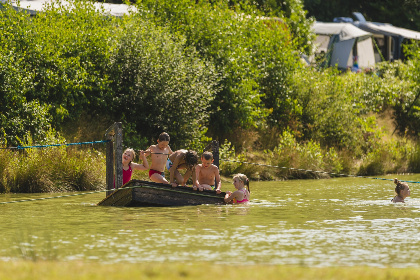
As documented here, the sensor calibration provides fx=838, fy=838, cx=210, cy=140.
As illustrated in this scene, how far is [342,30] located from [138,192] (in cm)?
3495

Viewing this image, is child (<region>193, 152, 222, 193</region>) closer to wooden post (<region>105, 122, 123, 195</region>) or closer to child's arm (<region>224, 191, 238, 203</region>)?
child's arm (<region>224, 191, 238, 203</region>)

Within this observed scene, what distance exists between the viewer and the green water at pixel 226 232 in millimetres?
11500

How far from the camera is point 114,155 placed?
763 inches

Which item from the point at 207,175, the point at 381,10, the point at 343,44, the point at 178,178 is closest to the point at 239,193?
the point at 207,175

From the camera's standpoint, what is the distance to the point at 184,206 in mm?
18844

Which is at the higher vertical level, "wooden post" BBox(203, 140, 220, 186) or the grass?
"wooden post" BBox(203, 140, 220, 186)

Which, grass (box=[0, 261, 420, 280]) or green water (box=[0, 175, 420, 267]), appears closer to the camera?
grass (box=[0, 261, 420, 280])

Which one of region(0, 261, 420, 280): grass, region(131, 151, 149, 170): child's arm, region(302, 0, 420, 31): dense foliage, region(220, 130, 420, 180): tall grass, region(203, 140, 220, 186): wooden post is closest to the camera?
region(0, 261, 420, 280): grass

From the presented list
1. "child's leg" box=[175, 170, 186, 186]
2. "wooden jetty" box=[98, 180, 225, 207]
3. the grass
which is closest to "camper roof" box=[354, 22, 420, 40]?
"child's leg" box=[175, 170, 186, 186]

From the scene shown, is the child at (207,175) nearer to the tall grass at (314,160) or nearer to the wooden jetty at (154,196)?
the wooden jetty at (154,196)

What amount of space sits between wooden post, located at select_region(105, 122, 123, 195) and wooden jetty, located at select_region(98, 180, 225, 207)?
1.97 feet

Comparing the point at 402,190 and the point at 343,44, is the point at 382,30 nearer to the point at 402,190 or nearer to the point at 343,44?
the point at 343,44

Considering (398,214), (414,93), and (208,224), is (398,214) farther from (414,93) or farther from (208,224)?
(414,93)

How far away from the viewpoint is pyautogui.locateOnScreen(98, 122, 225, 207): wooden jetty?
18391mm
